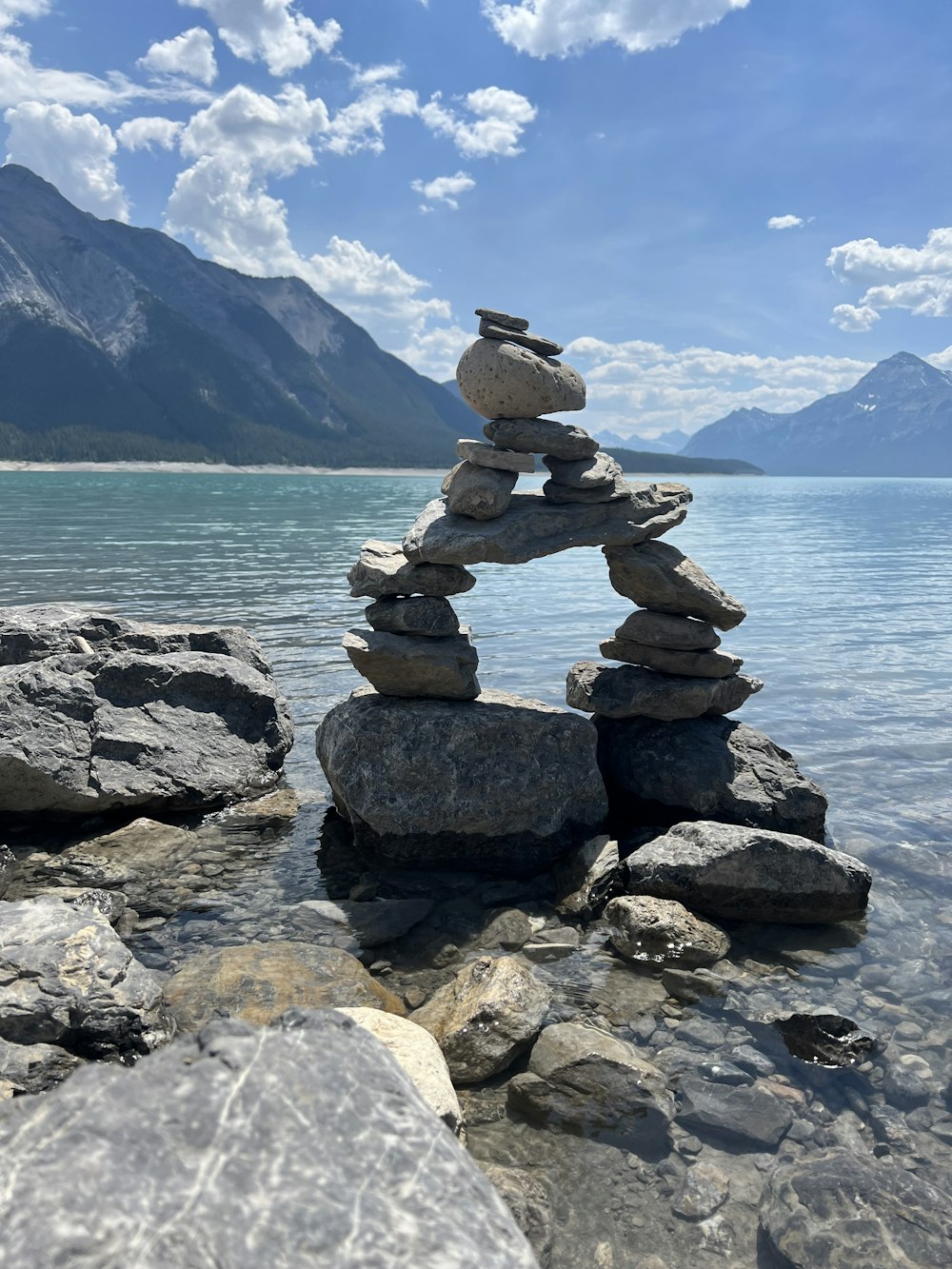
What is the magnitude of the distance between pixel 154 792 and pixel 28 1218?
30.3ft

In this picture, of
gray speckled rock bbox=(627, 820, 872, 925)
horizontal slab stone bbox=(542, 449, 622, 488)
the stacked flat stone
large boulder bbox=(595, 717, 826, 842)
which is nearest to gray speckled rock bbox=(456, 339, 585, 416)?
horizontal slab stone bbox=(542, 449, 622, 488)

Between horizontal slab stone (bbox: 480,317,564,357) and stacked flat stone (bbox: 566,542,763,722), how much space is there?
9.39ft

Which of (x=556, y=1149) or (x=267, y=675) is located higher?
(x=267, y=675)

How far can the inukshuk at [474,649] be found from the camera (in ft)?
36.2

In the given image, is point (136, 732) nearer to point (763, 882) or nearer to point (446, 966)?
point (446, 966)

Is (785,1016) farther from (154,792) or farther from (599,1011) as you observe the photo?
(154,792)

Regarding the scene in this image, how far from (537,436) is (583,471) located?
2.53 ft

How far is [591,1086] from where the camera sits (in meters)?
6.77

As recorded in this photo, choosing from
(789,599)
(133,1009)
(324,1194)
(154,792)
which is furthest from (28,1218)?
(789,599)

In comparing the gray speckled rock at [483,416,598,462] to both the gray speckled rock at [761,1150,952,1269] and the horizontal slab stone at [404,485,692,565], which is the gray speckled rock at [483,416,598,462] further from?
the gray speckled rock at [761,1150,952,1269]

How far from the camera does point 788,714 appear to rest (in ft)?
56.9

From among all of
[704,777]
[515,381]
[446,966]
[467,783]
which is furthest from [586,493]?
[446,966]

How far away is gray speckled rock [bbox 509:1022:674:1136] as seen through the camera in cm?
653

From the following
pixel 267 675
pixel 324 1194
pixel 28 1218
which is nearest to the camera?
pixel 28 1218
